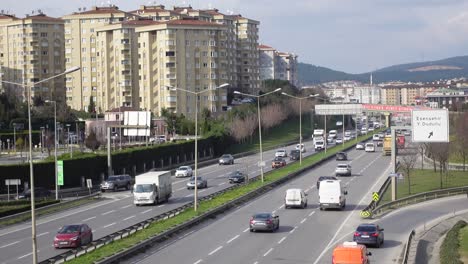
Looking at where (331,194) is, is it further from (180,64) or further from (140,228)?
(180,64)

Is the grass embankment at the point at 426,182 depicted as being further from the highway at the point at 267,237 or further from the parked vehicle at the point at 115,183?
the parked vehicle at the point at 115,183

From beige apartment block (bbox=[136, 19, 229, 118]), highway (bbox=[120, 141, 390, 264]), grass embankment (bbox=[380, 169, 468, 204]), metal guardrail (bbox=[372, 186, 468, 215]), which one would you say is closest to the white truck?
highway (bbox=[120, 141, 390, 264])

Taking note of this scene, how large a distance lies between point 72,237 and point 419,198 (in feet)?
96.6

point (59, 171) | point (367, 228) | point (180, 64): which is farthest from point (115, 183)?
point (180, 64)

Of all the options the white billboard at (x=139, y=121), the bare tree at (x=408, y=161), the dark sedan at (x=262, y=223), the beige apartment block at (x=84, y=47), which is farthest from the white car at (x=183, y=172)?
the beige apartment block at (x=84, y=47)

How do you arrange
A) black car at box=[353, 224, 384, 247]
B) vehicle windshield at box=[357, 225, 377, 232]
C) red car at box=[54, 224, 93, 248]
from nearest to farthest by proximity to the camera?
red car at box=[54, 224, 93, 248] < black car at box=[353, 224, 384, 247] < vehicle windshield at box=[357, 225, 377, 232]

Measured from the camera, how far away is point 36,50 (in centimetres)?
15212

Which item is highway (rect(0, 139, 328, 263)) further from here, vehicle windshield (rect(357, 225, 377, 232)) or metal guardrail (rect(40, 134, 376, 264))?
vehicle windshield (rect(357, 225, 377, 232))

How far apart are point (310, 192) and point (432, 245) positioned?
22.1 meters

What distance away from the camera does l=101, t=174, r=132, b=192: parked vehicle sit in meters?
62.3

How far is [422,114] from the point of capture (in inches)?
2053

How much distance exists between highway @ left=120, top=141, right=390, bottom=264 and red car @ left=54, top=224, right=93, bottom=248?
3.16 metres

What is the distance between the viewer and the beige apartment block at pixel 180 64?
129500mm

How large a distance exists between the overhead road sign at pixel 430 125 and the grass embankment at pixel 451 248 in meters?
10.3
